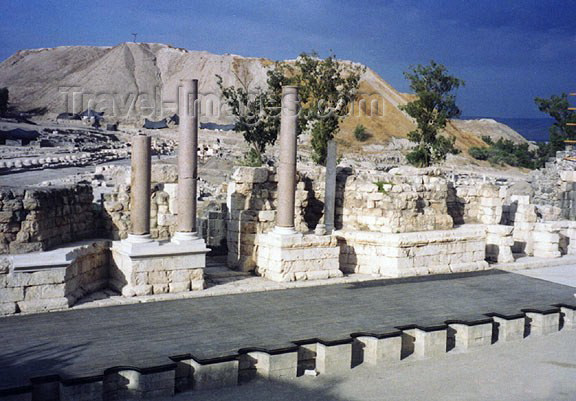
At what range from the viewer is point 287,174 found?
537 inches

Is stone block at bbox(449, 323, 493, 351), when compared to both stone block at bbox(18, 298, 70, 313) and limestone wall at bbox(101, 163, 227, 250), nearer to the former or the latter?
limestone wall at bbox(101, 163, 227, 250)

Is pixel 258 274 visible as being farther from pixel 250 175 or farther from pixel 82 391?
pixel 82 391

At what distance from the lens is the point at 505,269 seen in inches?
635

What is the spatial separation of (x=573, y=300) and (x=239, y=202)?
720cm

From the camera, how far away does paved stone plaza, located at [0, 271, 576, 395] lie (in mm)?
8078

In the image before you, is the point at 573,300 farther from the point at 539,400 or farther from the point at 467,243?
the point at 539,400

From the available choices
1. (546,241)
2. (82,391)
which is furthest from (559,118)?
(82,391)

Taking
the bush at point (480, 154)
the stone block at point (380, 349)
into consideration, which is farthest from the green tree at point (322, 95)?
the bush at point (480, 154)

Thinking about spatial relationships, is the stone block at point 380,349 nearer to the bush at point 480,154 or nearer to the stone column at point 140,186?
the stone column at point 140,186

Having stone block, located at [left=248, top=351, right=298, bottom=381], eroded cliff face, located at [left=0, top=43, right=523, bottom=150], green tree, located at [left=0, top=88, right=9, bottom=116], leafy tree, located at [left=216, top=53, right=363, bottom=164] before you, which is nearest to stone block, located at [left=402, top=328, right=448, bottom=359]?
stone block, located at [left=248, top=351, right=298, bottom=381]

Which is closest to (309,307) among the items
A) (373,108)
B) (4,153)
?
(4,153)

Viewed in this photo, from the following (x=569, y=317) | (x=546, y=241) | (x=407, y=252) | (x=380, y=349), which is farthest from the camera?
(x=546, y=241)

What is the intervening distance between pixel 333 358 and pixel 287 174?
5.68 m

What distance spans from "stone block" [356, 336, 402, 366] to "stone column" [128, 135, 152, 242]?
480cm
